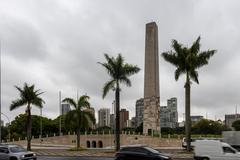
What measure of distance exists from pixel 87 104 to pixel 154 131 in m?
30.9

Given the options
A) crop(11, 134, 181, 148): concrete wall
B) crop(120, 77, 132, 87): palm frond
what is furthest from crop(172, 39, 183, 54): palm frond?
crop(11, 134, 181, 148): concrete wall

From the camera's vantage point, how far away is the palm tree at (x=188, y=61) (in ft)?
145

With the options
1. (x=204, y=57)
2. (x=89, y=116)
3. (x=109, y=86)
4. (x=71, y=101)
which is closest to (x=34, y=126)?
(x=71, y=101)

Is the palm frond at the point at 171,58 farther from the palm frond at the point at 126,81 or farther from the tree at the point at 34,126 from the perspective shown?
the tree at the point at 34,126

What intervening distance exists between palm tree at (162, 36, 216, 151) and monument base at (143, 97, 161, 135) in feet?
132

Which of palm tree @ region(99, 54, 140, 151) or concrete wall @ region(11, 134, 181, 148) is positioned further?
concrete wall @ region(11, 134, 181, 148)

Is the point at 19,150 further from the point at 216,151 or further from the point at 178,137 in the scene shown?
the point at 178,137

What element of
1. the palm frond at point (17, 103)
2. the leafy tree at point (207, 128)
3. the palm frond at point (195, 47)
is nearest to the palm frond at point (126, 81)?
the palm frond at point (195, 47)

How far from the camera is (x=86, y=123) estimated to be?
6106 cm

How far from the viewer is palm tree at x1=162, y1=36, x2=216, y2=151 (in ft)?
145

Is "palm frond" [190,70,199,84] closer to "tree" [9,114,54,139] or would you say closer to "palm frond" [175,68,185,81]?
"palm frond" [175,68,185,81]

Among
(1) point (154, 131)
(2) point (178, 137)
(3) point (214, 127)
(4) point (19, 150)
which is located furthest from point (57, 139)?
(4) point (19, 150)

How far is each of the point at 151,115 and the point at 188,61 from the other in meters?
45.9

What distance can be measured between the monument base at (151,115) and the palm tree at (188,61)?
40243 millimetres
